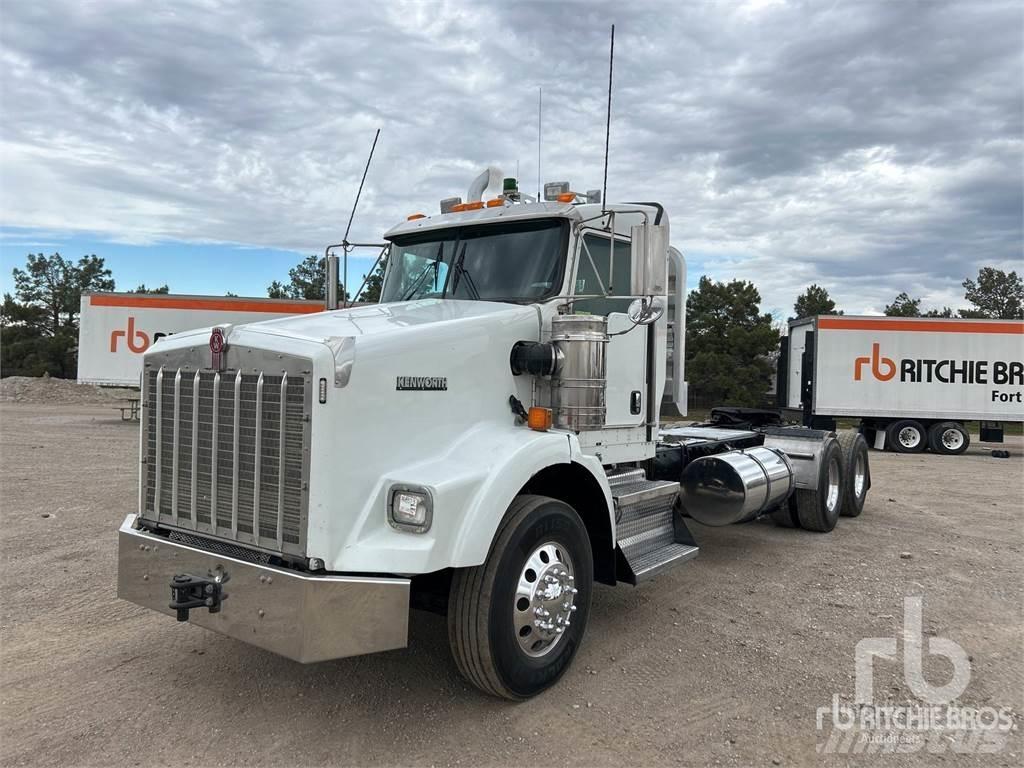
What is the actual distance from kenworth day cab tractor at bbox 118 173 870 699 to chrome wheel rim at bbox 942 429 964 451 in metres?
16.7

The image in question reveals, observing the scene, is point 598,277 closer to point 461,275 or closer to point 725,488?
point 461,275

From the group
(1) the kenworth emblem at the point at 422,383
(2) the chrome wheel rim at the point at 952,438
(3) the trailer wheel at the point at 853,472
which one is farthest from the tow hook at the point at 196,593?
(2) the chrome wheel rim at the point at 952,438

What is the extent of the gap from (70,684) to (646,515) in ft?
11.7

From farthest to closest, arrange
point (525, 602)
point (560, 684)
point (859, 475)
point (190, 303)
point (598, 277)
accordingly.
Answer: point (190, 303), point (859, 475), point (598, 277), point (560, 684), point (525, 602)

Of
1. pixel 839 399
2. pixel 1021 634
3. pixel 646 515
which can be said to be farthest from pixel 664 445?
pixel 839 399

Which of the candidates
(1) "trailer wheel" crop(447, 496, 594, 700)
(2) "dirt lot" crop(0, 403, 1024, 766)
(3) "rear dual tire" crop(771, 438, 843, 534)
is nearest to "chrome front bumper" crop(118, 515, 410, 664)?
(1) "trailer wheel" crop(447, 496, 594, 700)

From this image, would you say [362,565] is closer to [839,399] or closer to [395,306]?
[395,306]

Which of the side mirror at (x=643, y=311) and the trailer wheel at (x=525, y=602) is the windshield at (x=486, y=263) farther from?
the trailer wheel at (x=525, y=602)

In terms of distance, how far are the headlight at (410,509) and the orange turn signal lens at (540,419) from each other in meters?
1.05

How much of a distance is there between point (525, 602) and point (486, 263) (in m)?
2.32

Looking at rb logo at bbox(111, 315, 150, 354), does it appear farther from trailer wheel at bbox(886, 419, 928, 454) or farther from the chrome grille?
trailer wheel at bbox(886, 419, 928, 454)

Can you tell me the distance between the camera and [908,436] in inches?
740

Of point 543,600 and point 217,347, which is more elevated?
point 217,347

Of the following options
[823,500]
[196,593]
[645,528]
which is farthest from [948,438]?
[196,593]
